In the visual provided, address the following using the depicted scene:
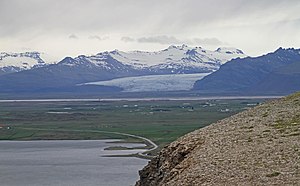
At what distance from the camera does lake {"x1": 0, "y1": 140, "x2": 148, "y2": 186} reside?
4691cm

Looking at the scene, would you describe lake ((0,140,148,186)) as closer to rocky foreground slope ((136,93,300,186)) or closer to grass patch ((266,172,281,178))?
rocky foreground slope ((136,93,300,186))

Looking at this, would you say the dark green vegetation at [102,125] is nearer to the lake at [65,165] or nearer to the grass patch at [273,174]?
the lake at [65,165]

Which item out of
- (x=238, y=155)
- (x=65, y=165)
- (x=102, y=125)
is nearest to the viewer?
(x=238, y=155)

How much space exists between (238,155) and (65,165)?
1660 inches

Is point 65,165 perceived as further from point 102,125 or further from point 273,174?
point 102,125

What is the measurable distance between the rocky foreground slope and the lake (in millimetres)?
24675

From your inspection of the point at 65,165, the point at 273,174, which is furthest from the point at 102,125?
the point at 273,174

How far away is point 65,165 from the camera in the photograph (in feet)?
187

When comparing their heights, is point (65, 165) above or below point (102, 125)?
below

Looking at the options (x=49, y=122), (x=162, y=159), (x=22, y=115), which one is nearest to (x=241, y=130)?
(x=162, y=159)

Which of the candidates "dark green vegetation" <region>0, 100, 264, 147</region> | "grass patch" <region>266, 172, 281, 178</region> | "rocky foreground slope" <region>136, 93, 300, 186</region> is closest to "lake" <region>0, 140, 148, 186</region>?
"dark green vegetation" <region>0, 100, 264, 147</region>

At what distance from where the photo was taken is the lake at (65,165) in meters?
46.9

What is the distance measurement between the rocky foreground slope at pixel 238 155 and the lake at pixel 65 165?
2468cm

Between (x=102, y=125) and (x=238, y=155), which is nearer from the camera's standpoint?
(x=238, y=155)
